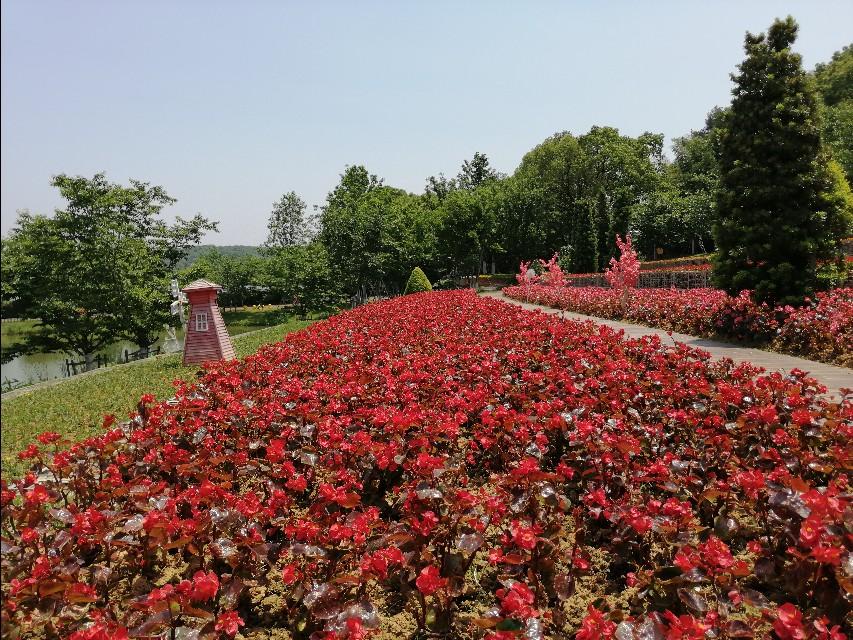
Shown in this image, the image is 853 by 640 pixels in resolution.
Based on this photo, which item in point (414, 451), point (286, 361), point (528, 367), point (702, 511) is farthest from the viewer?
point (286, 361)

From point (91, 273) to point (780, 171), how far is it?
22.3 meters

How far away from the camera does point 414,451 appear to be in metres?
3.61

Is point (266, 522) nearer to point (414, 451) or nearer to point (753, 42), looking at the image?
point (414, 451)

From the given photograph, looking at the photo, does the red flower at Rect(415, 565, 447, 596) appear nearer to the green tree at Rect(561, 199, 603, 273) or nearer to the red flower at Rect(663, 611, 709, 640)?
the red flower at Rect(663, 611, 709, 640)

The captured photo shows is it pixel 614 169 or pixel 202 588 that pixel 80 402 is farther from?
pixel 614 169

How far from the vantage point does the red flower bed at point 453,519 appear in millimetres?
2143

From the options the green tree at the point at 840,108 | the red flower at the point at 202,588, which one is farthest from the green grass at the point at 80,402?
the green tree at the point at 840,108

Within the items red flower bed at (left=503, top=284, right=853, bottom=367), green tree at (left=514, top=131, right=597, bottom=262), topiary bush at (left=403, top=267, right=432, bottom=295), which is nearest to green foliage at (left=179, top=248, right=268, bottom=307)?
green tree at (left=514, top=131, right=597, bottom=262)

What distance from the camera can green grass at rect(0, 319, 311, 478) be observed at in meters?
6.99

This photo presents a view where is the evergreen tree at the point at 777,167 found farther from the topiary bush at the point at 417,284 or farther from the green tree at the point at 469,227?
the green tree at the point at 469,227

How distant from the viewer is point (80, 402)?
29.8ft

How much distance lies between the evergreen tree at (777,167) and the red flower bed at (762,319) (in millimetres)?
729

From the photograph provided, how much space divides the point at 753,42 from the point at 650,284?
1726 centimetres

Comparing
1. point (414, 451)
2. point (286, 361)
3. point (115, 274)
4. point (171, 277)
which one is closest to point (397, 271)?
point (171, 277)
